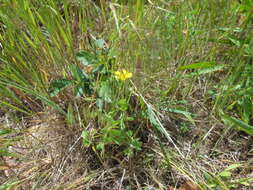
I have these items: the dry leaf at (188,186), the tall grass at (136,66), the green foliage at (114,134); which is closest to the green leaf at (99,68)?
the tall grass at (136,66)

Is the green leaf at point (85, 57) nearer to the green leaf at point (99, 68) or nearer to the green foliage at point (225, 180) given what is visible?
the green leaf at point (99, 68)

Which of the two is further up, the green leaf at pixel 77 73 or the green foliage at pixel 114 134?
the green leaf at pixel 77 73

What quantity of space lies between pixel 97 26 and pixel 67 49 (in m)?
0.24

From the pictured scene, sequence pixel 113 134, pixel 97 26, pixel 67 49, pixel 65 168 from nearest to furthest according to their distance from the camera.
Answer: pixel 113 134 → pixel 65 168 → pixel 67 49 → pixel 97 26

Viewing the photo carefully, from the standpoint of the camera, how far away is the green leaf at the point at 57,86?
99 centimetres

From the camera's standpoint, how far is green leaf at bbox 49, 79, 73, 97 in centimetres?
99

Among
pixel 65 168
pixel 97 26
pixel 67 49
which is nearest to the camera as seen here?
pixel 65 168

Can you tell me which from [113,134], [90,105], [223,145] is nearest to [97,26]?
[90,105]

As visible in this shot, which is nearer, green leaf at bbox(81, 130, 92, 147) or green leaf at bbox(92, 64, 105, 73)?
green leaf at bbox(81, 130, 92, 147)

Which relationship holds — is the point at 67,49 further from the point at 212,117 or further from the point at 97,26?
the point at 212,117

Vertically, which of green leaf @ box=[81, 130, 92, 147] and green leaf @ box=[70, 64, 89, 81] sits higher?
green leaf @ box=[70, 64, 89, 81]

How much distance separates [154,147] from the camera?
1014 millimetres

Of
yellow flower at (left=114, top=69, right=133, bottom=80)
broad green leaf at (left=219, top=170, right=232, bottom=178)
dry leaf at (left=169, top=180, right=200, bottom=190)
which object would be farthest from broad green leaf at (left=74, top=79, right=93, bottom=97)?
broad green leaf at (left=219, top=170, right=232, bottom=178)

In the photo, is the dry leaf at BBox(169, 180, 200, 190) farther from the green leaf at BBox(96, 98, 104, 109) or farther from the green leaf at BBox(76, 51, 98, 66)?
the green leaf at BBox(76, 51, 98, 66)
